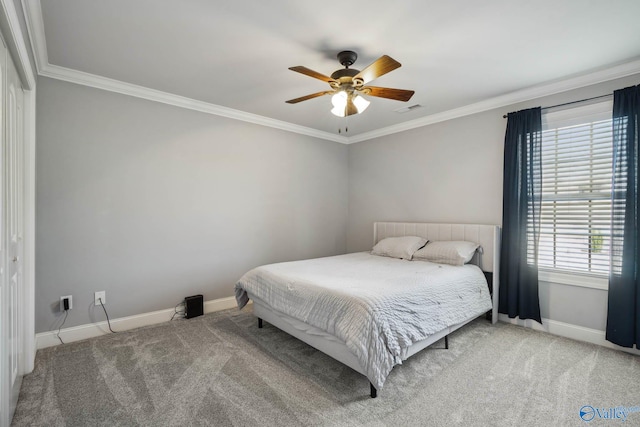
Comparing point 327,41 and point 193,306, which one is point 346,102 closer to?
point 327,41

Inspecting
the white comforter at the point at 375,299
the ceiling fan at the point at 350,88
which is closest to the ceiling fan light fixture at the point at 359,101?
the ceiling fan at the point at 350,88

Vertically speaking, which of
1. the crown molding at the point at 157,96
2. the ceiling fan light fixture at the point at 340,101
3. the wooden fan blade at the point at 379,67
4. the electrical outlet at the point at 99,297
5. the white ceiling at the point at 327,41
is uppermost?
the white ceiling at the point at 327,41

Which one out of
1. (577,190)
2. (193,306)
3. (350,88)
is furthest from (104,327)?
(577,190)

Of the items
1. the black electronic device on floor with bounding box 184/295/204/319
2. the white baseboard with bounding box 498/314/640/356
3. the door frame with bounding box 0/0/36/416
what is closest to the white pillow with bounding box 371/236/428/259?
the white baseboard with bounding box 498/314/640/356

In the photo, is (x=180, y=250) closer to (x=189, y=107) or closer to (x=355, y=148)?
(x=189, y=107)

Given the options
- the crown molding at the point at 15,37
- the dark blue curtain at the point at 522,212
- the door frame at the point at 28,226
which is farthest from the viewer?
the dark blue curtain at the point at 522,212

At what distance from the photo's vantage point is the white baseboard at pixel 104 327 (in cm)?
269

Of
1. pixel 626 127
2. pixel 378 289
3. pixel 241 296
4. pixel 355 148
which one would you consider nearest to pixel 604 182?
pixel 626 127

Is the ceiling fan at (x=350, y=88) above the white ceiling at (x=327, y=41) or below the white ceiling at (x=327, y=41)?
below

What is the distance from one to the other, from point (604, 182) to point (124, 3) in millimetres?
4101

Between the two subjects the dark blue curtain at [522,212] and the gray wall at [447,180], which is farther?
the dark blue curtain at [522,212]

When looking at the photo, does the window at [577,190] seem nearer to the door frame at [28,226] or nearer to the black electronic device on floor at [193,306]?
the black electronic device on floor at [193,306]

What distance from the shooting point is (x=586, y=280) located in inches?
112

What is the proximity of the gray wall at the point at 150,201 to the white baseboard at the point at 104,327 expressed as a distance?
0.20 feet
